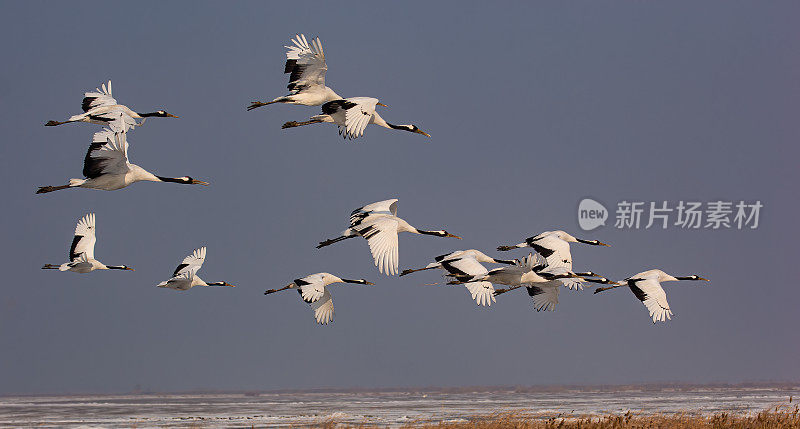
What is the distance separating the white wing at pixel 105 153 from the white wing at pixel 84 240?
929 centimetres

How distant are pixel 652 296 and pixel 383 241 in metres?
10.5

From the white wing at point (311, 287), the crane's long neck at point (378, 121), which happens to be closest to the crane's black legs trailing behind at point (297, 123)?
the crane's long neck at point (378, 121)

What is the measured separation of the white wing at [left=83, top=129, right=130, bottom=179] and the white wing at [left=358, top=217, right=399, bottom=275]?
6283 millimetres

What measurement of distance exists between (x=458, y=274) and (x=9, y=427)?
23.7 m

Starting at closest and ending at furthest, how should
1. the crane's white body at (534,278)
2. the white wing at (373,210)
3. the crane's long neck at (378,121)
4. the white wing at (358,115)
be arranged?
1. the white wing at (358,115)
2. the white wing at (373,210)
3. the crane's white body at (534,278)
4. the crane's long neck at (378,121)

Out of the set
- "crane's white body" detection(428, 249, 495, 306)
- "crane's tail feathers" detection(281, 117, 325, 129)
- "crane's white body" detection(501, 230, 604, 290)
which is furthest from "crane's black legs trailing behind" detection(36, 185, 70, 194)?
"crane's white body" detection(501, 230, 604, 290)

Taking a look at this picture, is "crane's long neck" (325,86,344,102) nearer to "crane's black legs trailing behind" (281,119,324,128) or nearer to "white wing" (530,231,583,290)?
"crane's black legs trailing behind" (281,119,324,128)

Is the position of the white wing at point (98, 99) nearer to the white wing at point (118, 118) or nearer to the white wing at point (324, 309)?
the white wing at point (118, 118)

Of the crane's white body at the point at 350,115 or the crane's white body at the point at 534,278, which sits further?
the crane's white body at the point at 534,278

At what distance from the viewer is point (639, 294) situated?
27016 mm

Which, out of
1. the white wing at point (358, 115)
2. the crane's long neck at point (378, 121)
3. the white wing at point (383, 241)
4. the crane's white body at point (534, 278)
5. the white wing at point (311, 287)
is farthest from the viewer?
the white wing at point (311, 287)

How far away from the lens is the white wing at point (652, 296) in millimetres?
26203

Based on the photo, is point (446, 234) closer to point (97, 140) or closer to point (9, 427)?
point (97, 140)

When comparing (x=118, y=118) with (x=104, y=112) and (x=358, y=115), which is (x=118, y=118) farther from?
(x=358, y=115)
